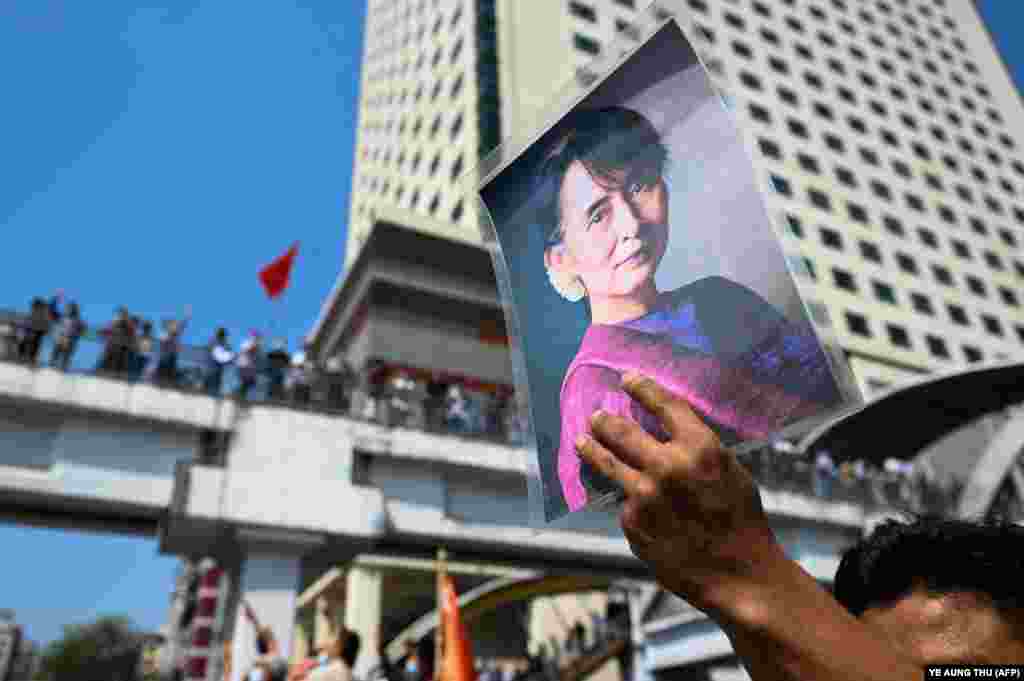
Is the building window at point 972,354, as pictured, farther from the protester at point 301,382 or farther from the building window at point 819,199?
the protester at point 301,382

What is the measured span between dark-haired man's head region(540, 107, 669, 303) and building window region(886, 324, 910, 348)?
3913 centimetres

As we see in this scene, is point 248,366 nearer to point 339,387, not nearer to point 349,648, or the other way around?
point 339,387

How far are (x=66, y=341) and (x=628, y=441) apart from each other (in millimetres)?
14137

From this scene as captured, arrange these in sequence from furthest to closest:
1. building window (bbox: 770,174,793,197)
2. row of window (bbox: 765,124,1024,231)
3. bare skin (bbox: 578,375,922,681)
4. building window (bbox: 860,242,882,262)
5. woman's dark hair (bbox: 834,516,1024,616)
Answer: row of window (bbox: 765,124,1024,231) < building window (bbox: 860,242,882,262) < building window (bbox: 770,174,793,197) < woman's dark hair (bbox: 834,516,1024,616) < bare skin (bbox: 578,375,922,681)

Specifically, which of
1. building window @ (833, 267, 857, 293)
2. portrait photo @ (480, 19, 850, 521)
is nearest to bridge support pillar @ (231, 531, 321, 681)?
portrait photo @ (480, 19, 850, 521)

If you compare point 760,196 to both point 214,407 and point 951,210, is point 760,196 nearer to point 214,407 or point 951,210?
point 214,407

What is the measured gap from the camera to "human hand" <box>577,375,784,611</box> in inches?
40.6

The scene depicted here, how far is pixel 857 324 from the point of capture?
36000 mm

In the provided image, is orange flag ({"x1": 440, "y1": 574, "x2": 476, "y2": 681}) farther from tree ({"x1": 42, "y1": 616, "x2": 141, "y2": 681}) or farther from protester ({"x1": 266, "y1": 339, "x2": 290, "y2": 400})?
tree ({"x1": 42, "y1": 616, "x2": 141, "y2": 681})

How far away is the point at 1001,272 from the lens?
142ft

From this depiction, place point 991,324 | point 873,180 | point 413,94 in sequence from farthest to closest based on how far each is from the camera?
point 413,94 < point 873,180 < point 991,324

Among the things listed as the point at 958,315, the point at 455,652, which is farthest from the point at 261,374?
the point at 958,315

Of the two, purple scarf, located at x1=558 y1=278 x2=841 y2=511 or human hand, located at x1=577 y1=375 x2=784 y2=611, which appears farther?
purple scarf, located at x1=558 y1=278 x2=841 y2=511

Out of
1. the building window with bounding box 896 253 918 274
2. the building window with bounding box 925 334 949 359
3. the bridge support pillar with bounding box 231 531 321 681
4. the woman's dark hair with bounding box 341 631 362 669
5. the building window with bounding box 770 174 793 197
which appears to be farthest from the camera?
the building window with bounding box 896 253 918 274
